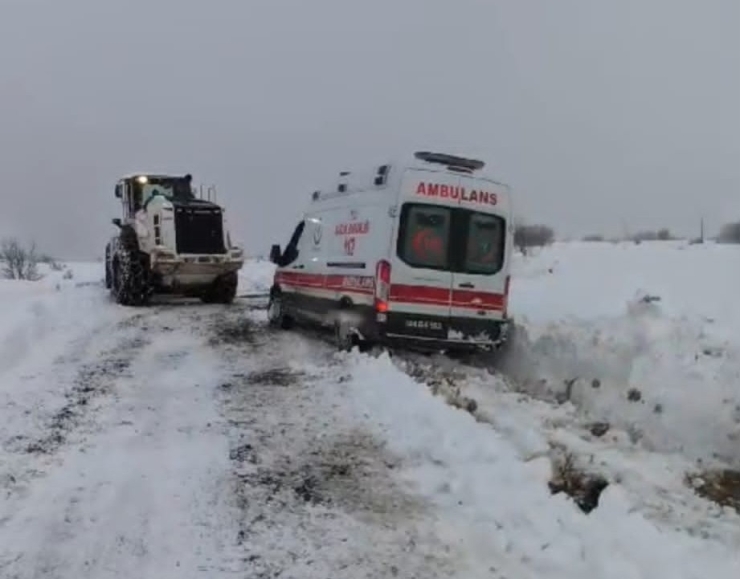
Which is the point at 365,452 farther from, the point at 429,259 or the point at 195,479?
the point at 429,259

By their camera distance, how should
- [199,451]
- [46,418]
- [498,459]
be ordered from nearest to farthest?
[498,459]
[199,451]
[46,418]

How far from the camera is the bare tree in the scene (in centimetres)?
3750

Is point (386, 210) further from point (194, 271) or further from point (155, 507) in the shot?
point (194, 271)

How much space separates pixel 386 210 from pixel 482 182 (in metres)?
1.48

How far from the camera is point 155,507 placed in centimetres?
536

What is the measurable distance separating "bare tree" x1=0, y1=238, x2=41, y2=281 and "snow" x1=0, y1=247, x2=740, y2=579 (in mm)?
26721

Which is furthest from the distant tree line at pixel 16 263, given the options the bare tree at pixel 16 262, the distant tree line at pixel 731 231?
the distant tree line at pixel 731 231

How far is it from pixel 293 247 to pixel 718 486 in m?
9.65

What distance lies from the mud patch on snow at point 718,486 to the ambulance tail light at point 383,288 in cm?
495

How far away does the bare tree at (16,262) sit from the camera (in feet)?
123

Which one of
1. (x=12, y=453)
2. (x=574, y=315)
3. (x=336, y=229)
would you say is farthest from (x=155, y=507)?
(x=574, y=315)

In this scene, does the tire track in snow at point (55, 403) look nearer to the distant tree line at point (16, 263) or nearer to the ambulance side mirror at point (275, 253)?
the ambulance side mirror at point (275, 253)

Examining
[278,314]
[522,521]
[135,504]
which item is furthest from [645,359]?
[278,314]

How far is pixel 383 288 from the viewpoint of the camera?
35.8 ft
